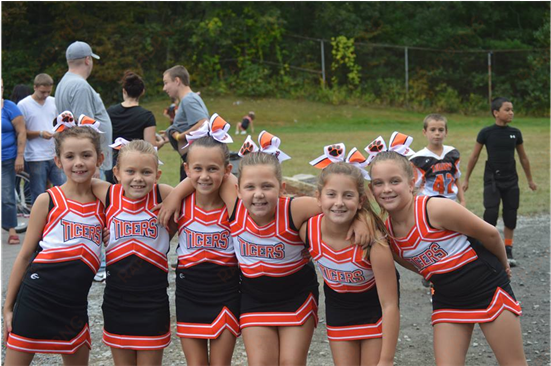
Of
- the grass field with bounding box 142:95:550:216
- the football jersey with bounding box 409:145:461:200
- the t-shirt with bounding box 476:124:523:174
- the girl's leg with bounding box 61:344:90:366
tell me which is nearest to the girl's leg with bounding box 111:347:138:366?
the girl's leg with bounding box 61:344:90:366

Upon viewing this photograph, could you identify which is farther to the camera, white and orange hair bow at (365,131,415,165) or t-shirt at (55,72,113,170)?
t-shirt at (55,72,113,170)

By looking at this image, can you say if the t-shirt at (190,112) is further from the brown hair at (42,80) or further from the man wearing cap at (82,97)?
the brown hair at (42,80)

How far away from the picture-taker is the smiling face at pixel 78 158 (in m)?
3.54

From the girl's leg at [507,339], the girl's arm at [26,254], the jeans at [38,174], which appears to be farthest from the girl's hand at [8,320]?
the jeans at [38,174]

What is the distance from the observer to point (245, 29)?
32500mm

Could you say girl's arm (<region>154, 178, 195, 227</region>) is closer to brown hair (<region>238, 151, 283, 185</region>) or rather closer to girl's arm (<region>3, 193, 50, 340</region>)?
brown hair (<region>238, 151, 283, 185</region>)

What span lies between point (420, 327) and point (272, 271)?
2.08 m

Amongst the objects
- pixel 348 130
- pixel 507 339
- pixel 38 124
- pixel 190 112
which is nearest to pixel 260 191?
pixel 507 339

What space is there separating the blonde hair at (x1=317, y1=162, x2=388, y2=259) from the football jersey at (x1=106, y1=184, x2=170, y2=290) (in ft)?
3.17

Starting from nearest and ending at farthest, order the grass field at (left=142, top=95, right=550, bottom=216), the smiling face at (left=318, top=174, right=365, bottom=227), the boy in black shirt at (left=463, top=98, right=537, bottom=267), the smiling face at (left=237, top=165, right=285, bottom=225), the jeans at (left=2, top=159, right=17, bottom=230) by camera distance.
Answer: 1. the smiling face at (left=318, top=174, right=365, bottom=227)
2. the smiling face at (left=237, top=165, right=285, bottom=225)
3. the boy in black shirt at (left=463, top=98, right=537, bottom=267)
4. the jeans at (left=2, top=159, right=17, bottom=230)
5. the grass field at (left=142, top=95, right=550, bottom=216)

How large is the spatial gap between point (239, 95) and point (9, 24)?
1130 centimetres

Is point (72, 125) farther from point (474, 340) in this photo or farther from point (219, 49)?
point (219, 49)

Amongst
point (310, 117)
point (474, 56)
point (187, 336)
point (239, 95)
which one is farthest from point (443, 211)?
point (474, 56)

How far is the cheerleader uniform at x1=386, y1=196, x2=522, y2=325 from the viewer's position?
3316 mm
